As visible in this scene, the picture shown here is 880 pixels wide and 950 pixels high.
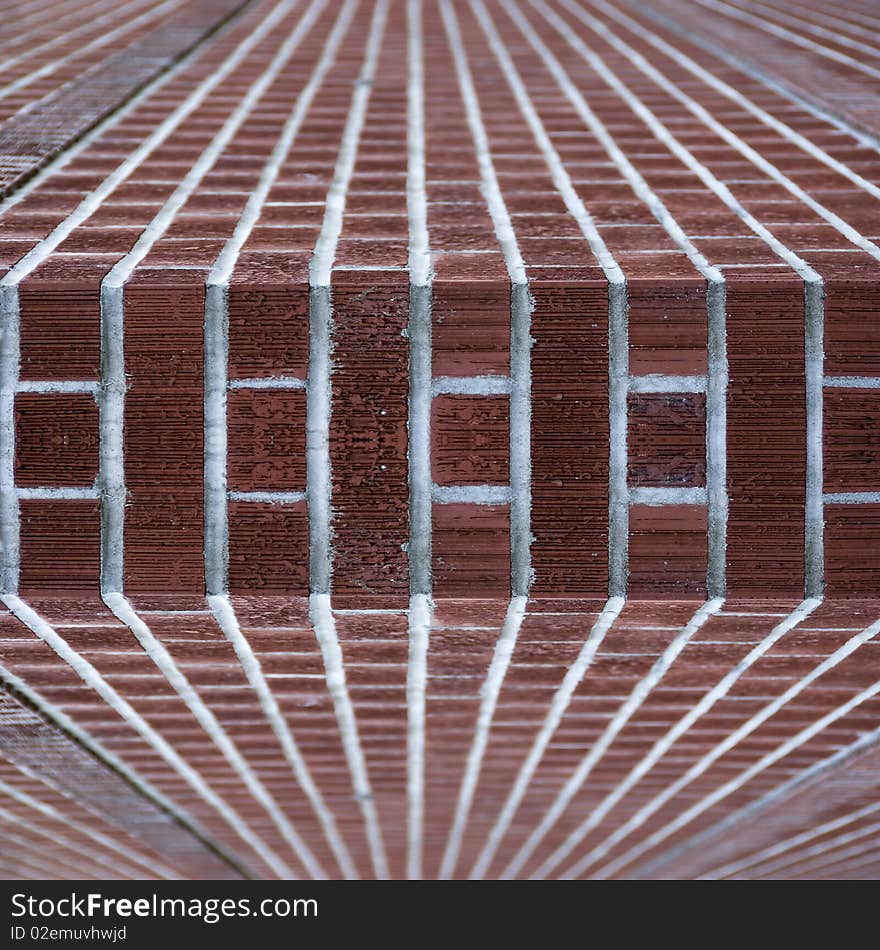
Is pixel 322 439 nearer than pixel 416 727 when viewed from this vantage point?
Yes

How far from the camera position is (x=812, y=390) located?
1333 mm

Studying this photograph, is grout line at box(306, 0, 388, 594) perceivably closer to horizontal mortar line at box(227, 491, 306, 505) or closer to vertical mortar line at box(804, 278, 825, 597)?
horizontal mortar line at box(227, 491, 306, 505)

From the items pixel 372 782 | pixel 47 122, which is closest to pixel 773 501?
pixel 372 782

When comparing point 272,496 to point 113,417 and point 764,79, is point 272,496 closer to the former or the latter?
point 113,417

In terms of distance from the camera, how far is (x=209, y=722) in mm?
1896

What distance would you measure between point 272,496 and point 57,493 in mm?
278

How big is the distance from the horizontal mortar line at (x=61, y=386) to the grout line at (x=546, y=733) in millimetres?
712

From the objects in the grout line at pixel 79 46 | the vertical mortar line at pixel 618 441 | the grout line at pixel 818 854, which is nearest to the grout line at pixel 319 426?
the vertical mortar line at pixel 618 441

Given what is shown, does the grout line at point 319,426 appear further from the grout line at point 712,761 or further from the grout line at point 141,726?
the grout line at point 712,761

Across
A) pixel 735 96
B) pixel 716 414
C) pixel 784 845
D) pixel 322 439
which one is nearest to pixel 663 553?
pixel 716 414

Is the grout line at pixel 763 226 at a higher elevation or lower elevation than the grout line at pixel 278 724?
higher

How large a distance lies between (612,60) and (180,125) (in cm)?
93

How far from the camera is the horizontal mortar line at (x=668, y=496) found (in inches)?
52.5

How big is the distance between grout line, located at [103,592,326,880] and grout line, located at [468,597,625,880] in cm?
48
